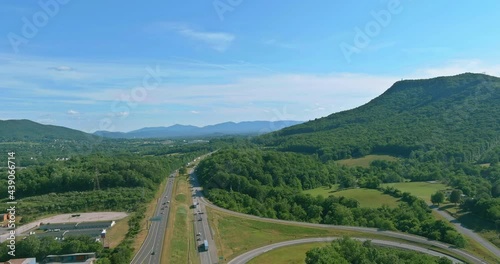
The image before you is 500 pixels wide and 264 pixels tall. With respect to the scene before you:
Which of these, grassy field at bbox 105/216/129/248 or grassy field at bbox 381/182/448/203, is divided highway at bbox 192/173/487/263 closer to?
grassy field at bbox 105/216/129/248

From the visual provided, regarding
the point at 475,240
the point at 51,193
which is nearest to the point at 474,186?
the point at 475,240

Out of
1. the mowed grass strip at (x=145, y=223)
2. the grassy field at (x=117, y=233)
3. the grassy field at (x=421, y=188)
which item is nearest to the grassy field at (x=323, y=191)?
the grassy field at (x=421, y=188)

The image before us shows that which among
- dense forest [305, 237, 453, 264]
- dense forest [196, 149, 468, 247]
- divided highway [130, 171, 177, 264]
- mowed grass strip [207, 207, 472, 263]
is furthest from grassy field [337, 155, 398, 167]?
dense forest [305, 237, 453, 264]

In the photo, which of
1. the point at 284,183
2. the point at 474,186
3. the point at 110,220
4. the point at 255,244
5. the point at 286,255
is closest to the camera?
the point at 286,255

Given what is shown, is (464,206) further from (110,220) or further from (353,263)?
(110,220)

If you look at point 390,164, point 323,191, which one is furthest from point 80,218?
point 390,164

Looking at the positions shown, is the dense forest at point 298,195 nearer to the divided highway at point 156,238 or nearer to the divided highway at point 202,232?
the divided highway at point 202,232
